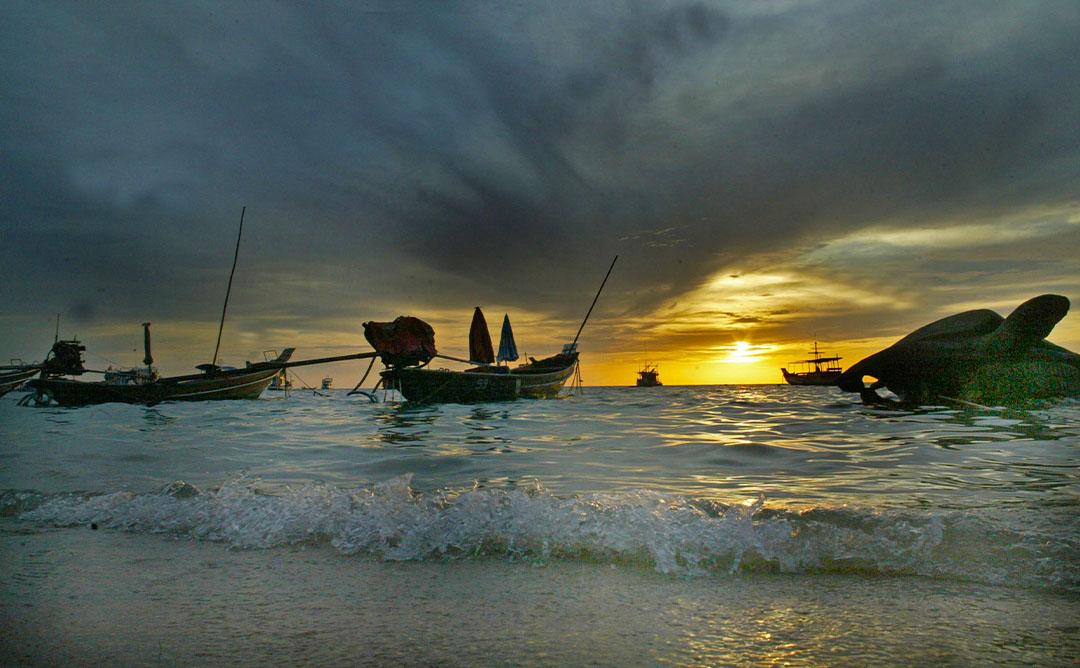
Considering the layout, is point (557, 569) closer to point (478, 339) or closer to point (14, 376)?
point (478, 339)

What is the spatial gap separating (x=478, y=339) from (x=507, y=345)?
280 inches

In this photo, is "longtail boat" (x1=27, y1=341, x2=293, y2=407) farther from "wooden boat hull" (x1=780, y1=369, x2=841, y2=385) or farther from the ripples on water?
"wooden boat hull" (x1=780, y1=369, x2=841, y2=385)

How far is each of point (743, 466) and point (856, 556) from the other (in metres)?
3.96

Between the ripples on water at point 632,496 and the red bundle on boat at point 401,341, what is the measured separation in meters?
17.8

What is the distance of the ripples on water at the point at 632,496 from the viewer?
331 cm

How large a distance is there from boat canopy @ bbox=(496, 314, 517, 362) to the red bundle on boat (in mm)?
20157

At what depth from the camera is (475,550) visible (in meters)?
3.62

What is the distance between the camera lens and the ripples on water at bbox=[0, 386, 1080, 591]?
130 inches

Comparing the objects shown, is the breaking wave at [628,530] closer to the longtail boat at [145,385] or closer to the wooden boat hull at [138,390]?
the longtail boat at [145,385]

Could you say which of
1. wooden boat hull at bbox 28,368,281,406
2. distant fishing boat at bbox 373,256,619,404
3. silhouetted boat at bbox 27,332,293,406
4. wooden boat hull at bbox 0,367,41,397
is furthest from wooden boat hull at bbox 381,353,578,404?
wooden boat hull at bbox 0,367,41,397

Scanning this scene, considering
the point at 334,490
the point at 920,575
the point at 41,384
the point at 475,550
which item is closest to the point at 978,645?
the point at 920,575

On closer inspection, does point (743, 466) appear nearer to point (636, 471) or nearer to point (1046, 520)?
point (636, 471)

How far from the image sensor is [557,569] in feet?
10.8

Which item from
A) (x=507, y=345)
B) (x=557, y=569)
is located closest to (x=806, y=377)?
(x=507, y=345)
